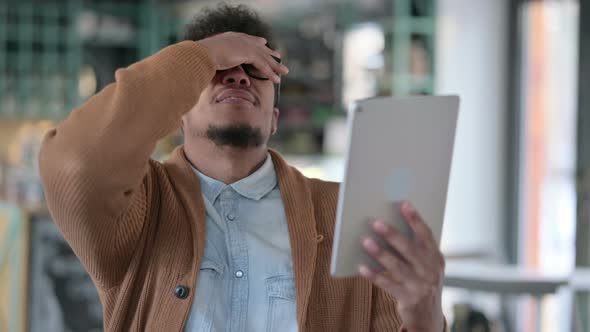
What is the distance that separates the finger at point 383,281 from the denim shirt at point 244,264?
0.34 m

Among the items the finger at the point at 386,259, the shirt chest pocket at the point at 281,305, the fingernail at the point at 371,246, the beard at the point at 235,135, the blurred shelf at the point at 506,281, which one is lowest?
the blurred shelf at the point at 506,281

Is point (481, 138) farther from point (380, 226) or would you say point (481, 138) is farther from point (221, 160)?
point (380, 226)

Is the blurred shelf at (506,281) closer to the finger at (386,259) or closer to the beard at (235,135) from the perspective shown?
the beard at (235,135)

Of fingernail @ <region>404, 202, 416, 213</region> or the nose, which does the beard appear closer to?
the nose

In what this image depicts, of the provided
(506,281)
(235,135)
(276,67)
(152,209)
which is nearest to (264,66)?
(276,67)

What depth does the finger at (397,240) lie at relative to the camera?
1.14 meters

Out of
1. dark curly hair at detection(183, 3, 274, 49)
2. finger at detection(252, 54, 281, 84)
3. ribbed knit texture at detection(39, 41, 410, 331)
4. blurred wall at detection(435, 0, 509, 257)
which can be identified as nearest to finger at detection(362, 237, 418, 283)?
ribbed knit texture at detection(39, 41, 410, 331)

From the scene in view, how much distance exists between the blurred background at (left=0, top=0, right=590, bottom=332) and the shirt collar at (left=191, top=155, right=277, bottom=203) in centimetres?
199

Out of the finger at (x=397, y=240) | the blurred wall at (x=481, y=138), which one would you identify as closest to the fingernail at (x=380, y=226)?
the finger at (x=397, y=240)

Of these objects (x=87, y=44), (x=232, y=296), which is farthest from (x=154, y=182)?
(x=87, y=44)

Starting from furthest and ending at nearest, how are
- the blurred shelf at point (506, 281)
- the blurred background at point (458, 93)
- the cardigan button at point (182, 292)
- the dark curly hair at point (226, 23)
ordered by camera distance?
1. the blurred background at point (458, 93)
2. the blurred shelf at point (506, 281)
3. the dark curly hair at point (226, 23)
4. the cardigan button at point (182, 292)

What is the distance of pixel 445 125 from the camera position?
1276 mm

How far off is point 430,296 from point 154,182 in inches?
22.6

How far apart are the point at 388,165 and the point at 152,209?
50cm
